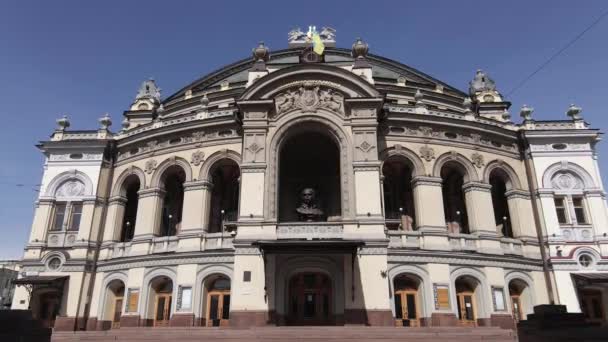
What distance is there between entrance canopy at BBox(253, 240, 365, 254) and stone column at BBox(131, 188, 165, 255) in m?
9.99

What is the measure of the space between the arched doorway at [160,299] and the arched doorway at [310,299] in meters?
8.31

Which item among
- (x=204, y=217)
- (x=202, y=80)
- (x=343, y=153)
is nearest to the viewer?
(x=343, y=153)

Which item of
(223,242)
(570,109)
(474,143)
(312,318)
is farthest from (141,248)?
(570,109)

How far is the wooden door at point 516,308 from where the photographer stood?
27.3m

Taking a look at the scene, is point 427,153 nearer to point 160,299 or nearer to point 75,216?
point 160,299

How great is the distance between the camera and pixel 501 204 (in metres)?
31.9

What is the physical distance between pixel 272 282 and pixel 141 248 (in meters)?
10.4

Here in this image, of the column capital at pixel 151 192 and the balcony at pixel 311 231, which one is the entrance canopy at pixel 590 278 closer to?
the balcony at pixel 311 231

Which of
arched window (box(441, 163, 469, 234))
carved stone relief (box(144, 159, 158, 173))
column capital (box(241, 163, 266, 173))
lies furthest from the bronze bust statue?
carved stone relief (box(144, 159, 158, 173))

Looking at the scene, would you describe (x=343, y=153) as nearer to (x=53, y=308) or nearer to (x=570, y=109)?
(x=570, y=109)

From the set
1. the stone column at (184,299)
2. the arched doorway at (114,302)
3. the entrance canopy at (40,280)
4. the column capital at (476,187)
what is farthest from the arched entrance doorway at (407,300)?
the entrance canopy at (40,280)

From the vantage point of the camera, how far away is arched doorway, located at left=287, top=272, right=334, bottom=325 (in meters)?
24.7

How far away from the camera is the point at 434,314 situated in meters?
24.8

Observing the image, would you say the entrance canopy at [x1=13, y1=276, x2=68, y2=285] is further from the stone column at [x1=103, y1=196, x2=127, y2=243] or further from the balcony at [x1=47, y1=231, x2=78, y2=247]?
the stone column at [x1=103, y1=196, x2=127, y2=243]
